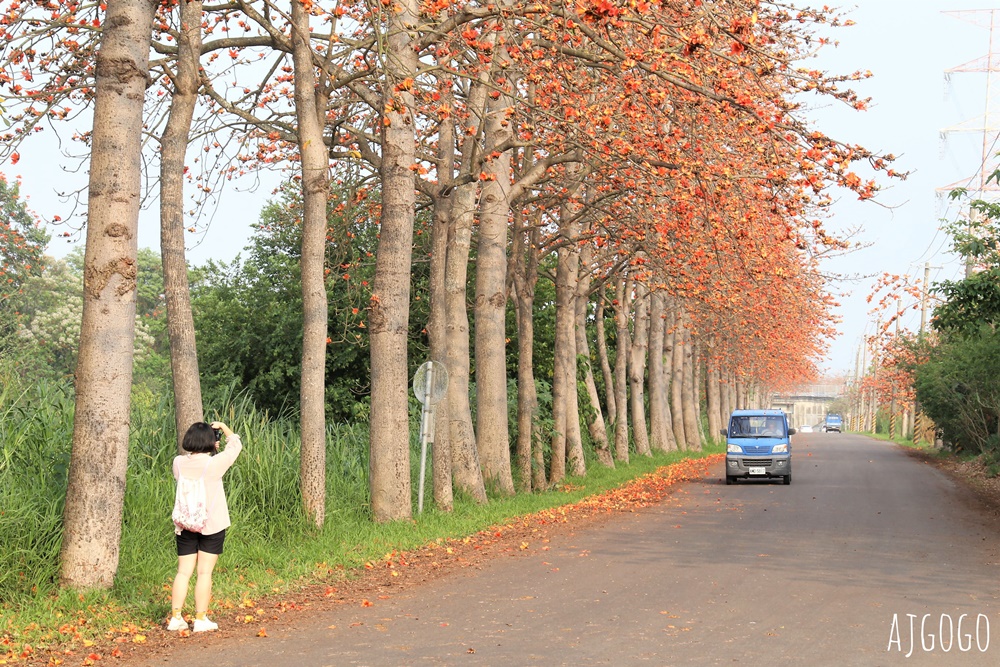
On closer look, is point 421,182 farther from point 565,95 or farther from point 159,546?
point 159,546

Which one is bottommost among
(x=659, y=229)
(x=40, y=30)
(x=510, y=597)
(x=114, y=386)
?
(x=510, y=597)

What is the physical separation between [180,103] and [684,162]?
583 centimetres

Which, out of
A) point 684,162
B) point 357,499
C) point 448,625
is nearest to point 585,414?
point 357,499

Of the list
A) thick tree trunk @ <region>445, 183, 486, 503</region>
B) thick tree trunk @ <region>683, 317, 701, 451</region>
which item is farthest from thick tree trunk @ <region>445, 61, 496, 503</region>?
thick tree trunk @ <region>683, 317, 701, 451</region>

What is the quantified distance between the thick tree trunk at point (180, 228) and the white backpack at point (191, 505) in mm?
3651

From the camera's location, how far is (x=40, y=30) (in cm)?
1207

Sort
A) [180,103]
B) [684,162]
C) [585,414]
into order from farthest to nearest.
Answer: [585,414] → [684,162] → [180,103]

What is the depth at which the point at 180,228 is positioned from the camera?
1284 centimetres

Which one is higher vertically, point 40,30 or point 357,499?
point 40,30

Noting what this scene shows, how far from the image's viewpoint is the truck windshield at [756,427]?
29875 mm

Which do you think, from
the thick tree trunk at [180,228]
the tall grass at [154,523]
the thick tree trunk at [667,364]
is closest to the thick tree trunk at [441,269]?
the tall grass at [154,523]

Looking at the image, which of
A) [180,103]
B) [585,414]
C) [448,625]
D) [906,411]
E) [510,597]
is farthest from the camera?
[906,411]

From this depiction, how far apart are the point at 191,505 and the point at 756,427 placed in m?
23.2

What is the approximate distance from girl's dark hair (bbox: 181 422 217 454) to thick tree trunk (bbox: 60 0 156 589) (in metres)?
1.08
